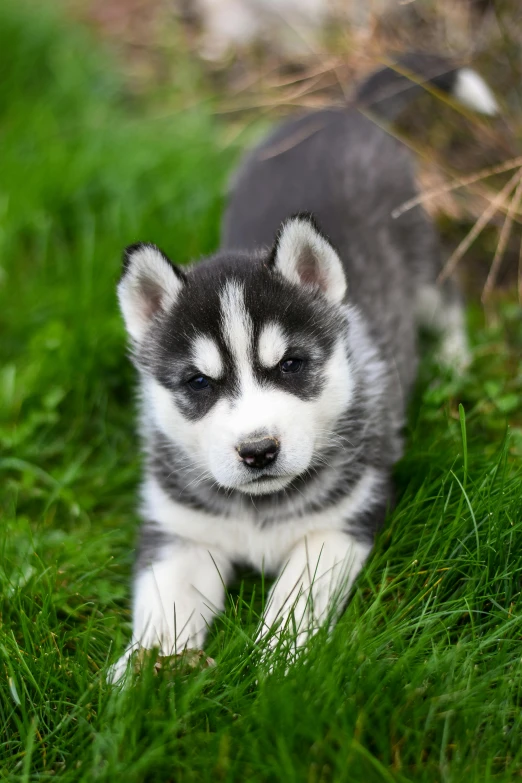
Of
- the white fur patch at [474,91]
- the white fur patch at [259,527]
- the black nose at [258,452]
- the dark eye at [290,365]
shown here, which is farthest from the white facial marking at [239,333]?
the white fur patch at [474,91]

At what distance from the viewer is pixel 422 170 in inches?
204

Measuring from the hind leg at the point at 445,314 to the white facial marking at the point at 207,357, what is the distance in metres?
1.99


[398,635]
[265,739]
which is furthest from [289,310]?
[265,739]

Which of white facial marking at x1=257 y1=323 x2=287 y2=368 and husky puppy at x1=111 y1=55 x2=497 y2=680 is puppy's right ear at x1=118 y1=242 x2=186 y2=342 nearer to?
husky puppy at x1=111 y1=55 x2=497 y2=680

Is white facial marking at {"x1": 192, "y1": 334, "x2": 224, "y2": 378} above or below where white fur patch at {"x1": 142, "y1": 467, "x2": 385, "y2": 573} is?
above

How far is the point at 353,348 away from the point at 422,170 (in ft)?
7.03

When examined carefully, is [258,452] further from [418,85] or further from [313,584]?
[418,85]

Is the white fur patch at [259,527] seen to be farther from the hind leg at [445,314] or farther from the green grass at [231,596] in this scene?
the hind leg at [445,314]

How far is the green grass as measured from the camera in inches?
94.4

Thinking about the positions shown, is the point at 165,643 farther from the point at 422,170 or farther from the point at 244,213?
the point at 422,170

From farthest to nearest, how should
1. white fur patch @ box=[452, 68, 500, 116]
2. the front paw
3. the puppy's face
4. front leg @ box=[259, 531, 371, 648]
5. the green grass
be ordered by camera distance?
white fur patch @ box=[452, 68, 500, 116], the puppy's face, front leg @ box=[259, 531, 371, 648], the front paw, the green grass

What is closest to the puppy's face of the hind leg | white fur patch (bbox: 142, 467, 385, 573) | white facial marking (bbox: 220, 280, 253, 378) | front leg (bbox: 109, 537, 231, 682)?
white facial marking (bbox: 220, 280, 253, 378)

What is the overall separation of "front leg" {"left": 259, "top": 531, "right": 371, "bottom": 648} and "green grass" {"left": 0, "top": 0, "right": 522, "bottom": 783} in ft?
0.26

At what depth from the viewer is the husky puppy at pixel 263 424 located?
9.66 ft
